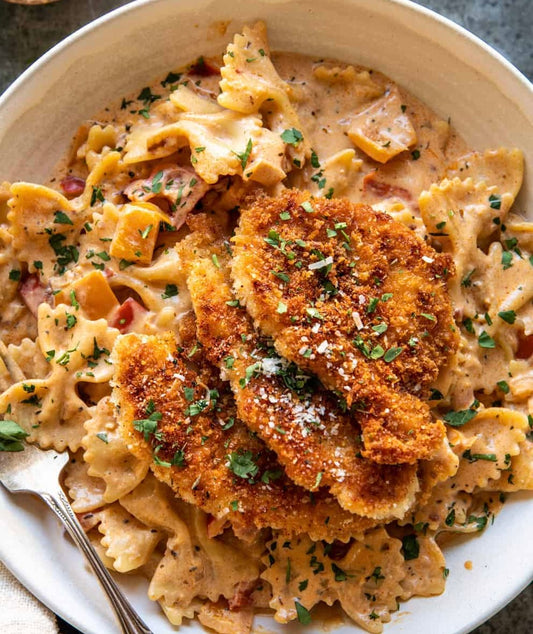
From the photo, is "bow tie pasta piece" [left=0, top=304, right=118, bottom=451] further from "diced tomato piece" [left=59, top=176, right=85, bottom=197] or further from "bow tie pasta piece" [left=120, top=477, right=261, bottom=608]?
"diced tomato piece" [left=59, top=176, right=85, bottom=197]

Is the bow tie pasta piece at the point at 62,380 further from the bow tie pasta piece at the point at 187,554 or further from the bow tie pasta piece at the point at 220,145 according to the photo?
the bow tie pasta piece at the point at 220,145

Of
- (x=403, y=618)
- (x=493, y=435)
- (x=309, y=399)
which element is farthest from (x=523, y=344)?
(x=403, y=618)

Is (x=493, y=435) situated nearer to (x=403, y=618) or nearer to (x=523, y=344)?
(x=523, y=344)

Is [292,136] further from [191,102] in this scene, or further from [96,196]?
[96,196]

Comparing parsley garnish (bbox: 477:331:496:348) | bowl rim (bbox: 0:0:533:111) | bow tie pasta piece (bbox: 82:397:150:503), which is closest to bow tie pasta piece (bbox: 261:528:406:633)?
bow tie pasta piece (bbox: 82:397:150:503)

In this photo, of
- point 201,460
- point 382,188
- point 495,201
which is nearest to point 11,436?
point 201,460

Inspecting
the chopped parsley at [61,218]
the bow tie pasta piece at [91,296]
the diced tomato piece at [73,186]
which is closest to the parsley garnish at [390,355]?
the bow tie pasta piece at [91,296]
